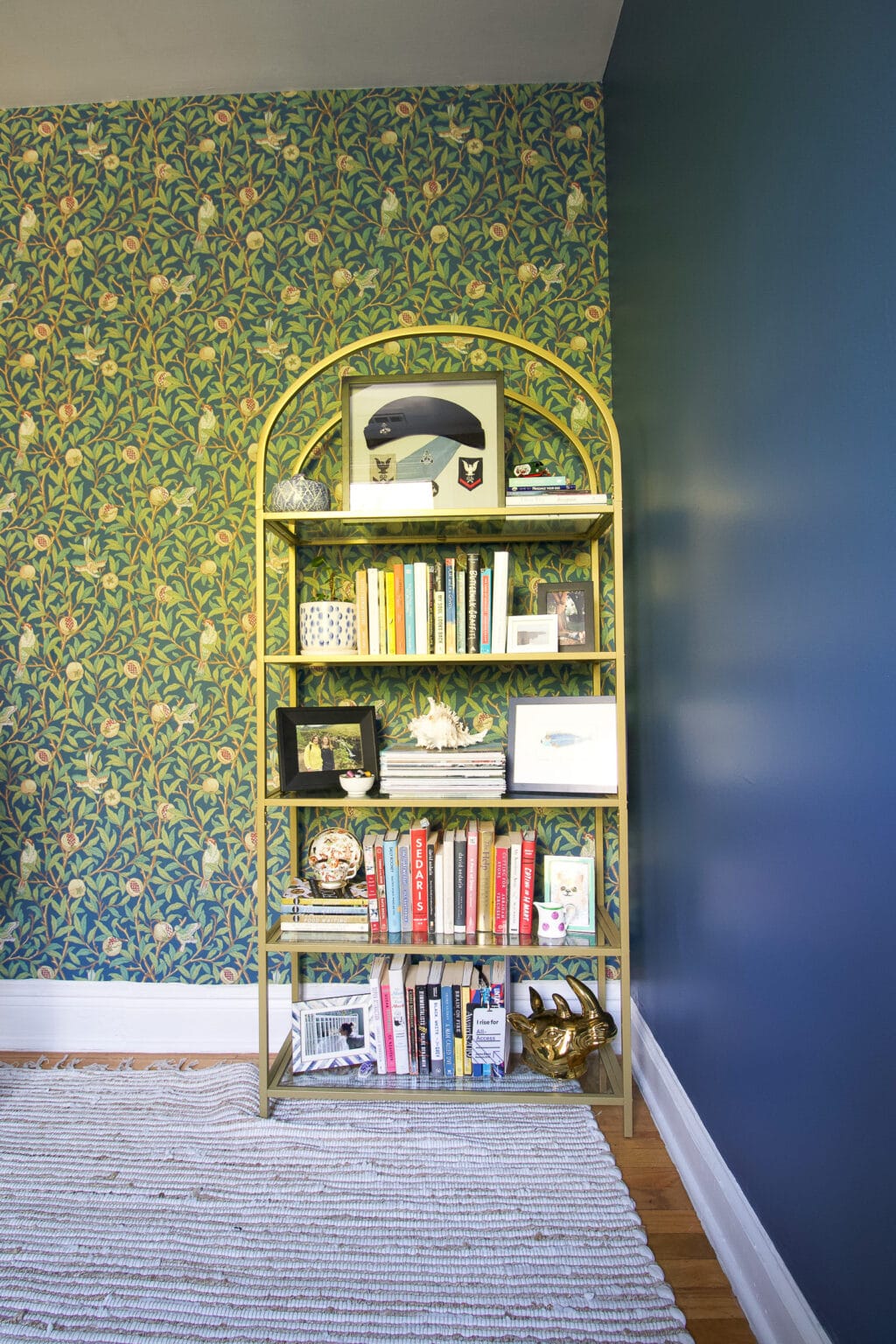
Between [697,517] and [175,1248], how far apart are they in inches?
69.0

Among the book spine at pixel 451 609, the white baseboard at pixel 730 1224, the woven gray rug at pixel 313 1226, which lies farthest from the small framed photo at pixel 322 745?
the white baseboard at pixel 730 1224

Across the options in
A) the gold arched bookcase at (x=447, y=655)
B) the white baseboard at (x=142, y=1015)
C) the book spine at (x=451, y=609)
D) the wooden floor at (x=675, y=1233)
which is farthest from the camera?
the white baseboard at (x=142, y=1015)

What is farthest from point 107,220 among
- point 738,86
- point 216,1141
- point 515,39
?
point 216,1141

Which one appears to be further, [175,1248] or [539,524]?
[539,524]

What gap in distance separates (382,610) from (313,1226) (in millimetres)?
1346

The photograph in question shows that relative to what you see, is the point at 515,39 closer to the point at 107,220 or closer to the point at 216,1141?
the point at 107,220

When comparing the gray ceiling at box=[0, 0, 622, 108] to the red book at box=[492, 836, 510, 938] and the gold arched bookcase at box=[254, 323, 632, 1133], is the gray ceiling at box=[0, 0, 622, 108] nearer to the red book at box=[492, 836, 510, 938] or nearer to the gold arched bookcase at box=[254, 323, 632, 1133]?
the gold arched bookcase at box=[254, 323, 632, 1133]

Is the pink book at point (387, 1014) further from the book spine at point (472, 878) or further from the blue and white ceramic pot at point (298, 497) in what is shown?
the blue and white ceramic pot at point (298, 497)

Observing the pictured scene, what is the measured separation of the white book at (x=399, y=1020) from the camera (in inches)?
79.3

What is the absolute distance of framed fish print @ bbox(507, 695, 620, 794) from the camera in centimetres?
192

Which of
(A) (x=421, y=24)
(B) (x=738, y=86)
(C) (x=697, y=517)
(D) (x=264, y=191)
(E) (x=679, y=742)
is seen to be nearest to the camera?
(B) (x=738, y=86)

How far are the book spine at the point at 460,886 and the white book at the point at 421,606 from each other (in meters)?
0.51

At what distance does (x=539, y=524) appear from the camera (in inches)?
80.7

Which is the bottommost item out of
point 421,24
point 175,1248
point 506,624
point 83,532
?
point 175,1248
